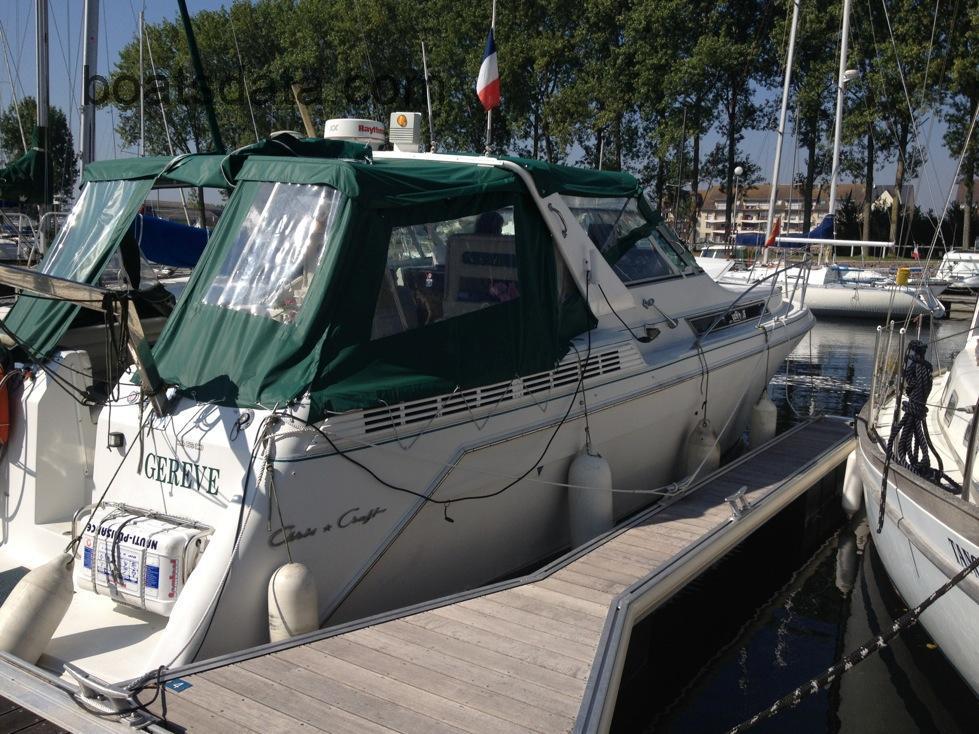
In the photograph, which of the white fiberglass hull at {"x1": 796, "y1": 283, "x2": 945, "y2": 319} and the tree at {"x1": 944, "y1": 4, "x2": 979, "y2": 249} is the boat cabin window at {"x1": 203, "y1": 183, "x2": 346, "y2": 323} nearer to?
the white fiberglass hull at {"x1": 796, "y1": 283, "x2": 945, "y2": 319}

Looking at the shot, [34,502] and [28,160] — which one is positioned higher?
[28,160]

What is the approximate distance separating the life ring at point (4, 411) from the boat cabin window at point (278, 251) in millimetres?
1317

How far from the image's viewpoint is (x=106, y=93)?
38.2 feet

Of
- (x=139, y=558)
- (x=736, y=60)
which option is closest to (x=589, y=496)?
(x=139, y=558)

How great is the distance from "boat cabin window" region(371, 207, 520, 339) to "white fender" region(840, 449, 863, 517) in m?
4.34

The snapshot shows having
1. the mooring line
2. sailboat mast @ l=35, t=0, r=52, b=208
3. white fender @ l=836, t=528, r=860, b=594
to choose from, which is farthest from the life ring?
sailboat mast @ l=35, t=0, r=52, b=208

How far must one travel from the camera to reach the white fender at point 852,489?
328 inches

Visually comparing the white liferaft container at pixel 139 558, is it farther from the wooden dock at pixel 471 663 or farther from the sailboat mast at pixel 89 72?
the sailboat mast at pixel 89 72

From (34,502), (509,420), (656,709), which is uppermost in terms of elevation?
(509,420)

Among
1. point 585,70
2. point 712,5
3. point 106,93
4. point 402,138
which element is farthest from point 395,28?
point 402,138

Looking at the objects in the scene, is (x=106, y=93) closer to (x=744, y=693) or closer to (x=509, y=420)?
(x=509, y=420)

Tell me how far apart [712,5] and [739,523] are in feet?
118

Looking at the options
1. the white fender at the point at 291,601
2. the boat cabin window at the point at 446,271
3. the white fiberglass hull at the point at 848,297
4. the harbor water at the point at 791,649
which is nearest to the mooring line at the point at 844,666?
the harbor water at the point at 791,649

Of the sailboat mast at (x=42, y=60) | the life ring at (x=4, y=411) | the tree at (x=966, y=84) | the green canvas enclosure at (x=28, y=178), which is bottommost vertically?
the life ring at (x=4, y=411)
